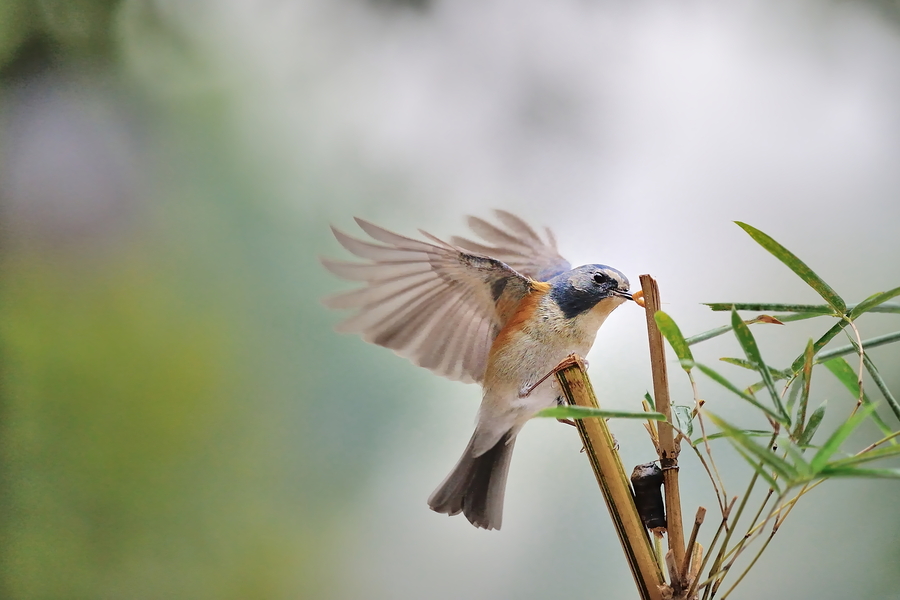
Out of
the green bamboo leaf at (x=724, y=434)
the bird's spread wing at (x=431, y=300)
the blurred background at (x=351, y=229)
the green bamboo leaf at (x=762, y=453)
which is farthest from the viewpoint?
the blurred background at (x=351, y=229)

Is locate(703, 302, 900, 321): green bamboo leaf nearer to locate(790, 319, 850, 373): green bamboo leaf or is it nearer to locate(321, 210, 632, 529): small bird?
locate(790, 319, 850, 373): green bamboo leaf

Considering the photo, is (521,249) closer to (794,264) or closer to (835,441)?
(794,264)

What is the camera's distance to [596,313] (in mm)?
799

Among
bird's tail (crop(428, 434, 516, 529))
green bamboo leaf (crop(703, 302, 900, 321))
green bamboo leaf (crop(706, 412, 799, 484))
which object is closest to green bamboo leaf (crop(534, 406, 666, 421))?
green bamboo leaf (crop(706, 412, 799, 484))

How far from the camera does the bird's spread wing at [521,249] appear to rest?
3.08 feet

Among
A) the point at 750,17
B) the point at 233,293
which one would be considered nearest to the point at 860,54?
the point at 750,17

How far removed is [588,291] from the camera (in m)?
0.79

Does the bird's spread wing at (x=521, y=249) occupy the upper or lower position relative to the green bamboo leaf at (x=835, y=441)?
upper

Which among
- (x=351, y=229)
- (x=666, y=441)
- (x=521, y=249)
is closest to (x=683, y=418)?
(x=666, y=441)

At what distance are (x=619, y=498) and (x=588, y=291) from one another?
326 mm

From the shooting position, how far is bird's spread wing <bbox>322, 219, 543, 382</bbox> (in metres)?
0.74

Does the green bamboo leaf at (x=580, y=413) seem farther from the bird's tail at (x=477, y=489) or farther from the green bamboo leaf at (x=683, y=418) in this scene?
the bird's tail at (x=477, y=489)

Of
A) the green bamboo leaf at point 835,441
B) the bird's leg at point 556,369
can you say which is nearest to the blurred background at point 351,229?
the bird's leg at point 556,369

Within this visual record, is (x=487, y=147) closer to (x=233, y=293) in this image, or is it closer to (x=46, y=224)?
(x=233, y=293)
